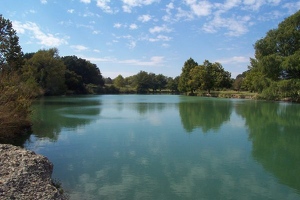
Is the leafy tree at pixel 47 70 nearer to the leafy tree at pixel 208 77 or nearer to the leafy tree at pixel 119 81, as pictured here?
the leafy tree at pixel 208 77

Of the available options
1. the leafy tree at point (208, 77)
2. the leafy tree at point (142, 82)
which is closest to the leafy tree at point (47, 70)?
the leafy tree at point (208, 77)

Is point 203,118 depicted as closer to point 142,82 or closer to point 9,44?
point 9,44

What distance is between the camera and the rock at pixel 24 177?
16.9 ft

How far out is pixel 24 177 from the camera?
5641 millimetres

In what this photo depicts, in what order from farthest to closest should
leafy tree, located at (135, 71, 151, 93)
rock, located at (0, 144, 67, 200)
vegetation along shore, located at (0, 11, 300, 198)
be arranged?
leafy tree, located at (135, 71, 151, 93) < vegetation along shore, located at (0, 11, 300, 198) < rock, located at (0, 144, 67, 200)

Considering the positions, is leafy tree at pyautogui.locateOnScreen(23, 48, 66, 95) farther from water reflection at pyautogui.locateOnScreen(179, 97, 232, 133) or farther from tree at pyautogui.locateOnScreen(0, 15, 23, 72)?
water reflection at pyautogui.locateOnScreen(179, 97, 232, 133)

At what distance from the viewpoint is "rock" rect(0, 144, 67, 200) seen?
5.14 metres

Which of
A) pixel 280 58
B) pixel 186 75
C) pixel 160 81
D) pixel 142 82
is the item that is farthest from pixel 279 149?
pixel 160 81

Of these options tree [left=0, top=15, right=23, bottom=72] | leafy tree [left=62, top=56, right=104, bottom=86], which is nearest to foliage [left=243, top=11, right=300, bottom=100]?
tree [left=0, top=15, right=23, bottom=72]

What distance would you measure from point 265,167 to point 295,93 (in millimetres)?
37470

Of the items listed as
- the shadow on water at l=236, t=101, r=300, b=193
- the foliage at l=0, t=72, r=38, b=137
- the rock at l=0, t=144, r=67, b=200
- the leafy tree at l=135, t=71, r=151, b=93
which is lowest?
the shadow on water at l=236, t=101, r=300, b=193

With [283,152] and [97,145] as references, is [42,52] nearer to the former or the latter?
[97,145]

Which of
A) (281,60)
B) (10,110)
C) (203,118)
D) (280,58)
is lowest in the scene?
(203,118)

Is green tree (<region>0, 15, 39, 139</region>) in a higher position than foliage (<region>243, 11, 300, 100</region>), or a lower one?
lower
